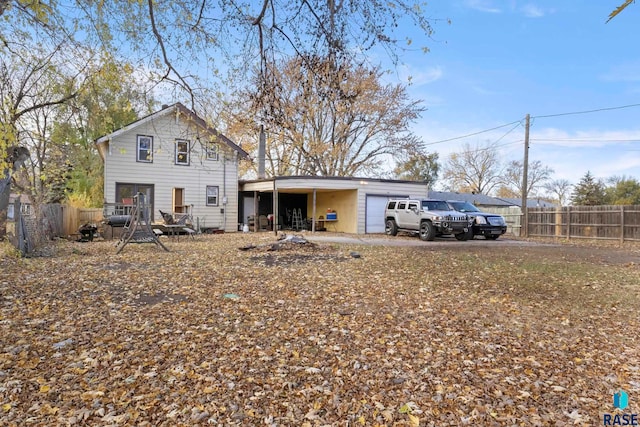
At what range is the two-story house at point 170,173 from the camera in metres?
16.8

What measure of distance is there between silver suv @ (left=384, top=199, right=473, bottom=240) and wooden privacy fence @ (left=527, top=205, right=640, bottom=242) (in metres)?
5.98

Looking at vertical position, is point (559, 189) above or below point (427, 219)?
above

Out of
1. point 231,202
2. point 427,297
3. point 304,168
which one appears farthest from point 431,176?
point 427,297

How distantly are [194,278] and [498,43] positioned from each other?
8.18 meters

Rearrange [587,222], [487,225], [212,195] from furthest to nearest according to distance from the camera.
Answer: [212,195] < [587,222] < [487,225]

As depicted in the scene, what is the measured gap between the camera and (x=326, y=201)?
75.4ft

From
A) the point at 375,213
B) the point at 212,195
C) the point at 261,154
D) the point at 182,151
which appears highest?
the point at 261,154

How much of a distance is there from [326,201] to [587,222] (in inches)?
522

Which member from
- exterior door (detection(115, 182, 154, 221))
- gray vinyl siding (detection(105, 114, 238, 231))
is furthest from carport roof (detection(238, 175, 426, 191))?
exterior door (detection(115, 182, 154, 221))

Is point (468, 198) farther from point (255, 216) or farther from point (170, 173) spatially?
point (170, 173)

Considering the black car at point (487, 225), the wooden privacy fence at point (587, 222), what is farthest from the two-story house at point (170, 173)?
the wooden privacy fence at point (587, 222)

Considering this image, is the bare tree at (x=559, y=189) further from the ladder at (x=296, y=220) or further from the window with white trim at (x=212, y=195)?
the window with white trim at (x=212, y=195)

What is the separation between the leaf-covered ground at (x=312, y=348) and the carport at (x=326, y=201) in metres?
11.8

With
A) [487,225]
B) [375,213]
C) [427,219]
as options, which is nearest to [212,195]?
[375,213]
